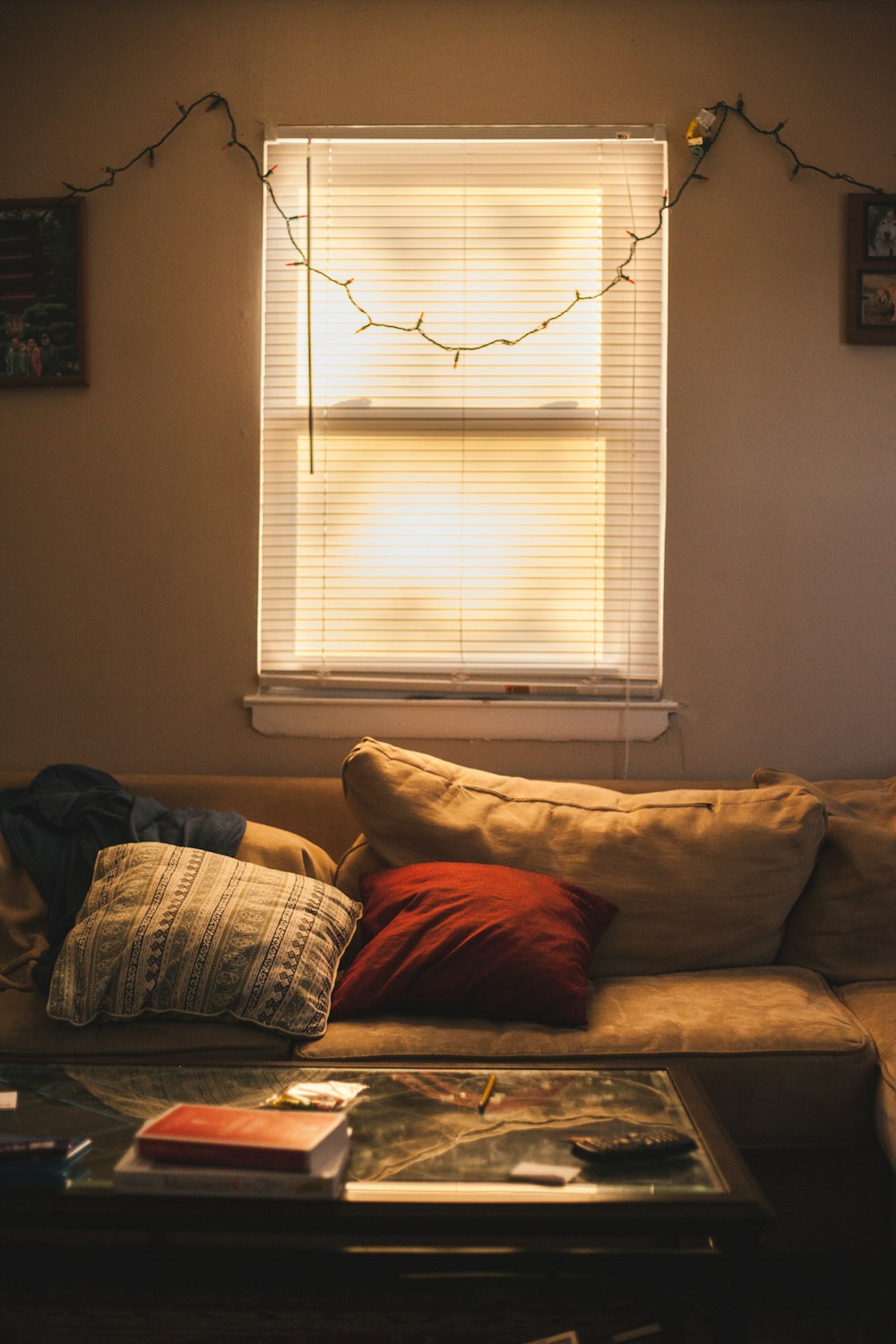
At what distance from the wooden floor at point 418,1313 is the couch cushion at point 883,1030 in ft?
0.88

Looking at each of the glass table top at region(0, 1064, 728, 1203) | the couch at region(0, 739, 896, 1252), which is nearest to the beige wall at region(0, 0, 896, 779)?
the couch at region(0, 739, 896, 1252)

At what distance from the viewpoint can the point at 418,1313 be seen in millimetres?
1842

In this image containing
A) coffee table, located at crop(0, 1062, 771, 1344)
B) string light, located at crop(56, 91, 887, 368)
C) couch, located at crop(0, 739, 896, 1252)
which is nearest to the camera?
coffee table, located at crop(0, 1062, 771, 1344)

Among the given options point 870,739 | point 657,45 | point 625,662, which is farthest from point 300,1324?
point 657,45

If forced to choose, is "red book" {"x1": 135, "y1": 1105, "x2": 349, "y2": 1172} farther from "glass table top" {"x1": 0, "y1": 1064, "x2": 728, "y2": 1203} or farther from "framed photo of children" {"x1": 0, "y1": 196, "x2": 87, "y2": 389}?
"framed photo of children" {"x1": 0, "y1": 196, "x2": 87, "y2": 389}

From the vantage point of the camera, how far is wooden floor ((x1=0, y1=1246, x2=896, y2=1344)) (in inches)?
69.8

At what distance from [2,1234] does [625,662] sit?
2.02m

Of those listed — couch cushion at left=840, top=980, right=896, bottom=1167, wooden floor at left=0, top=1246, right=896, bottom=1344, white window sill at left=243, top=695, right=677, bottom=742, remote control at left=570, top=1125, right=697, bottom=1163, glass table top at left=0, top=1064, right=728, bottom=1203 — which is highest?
white window sill at left=243, top=695, right=677, bottom=742

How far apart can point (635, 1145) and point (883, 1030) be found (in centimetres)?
84

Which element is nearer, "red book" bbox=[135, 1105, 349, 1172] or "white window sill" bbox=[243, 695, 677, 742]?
"red book" bbox=[135, 1105, 349, 1172]

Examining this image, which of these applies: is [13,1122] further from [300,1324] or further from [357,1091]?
[300,1324]

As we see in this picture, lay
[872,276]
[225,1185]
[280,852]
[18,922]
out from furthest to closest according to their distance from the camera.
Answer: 1. [872,276]
2. [280,852]
3. [18,922]
4. [225,1185]

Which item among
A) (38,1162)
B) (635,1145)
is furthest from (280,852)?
(635,1145)

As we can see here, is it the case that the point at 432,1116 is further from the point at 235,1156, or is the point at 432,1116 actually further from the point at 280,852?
the point at 280,852
